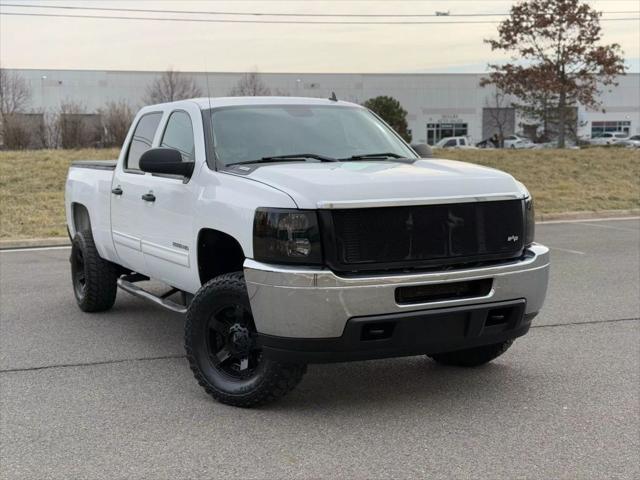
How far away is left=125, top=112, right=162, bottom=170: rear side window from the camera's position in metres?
6.08

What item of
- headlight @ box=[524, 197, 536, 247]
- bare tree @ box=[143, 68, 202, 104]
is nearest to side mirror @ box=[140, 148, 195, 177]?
headlight @ box=[524, 197, 536, 247]

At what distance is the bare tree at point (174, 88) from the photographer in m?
54.9

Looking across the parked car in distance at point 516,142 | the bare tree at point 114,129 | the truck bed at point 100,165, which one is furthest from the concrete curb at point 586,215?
the parked car in distance at point 516,142

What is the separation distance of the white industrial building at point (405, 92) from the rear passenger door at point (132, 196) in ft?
191

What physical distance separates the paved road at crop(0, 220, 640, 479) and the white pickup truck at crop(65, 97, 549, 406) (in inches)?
13.9

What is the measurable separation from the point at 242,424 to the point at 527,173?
59.9ft

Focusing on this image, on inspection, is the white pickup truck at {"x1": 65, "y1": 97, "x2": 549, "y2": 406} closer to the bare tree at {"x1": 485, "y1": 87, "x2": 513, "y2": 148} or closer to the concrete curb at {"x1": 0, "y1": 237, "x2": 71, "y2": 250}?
the concrete curb at {"x1": 0, "y1": 237, "x2": 71, "y2": 250}

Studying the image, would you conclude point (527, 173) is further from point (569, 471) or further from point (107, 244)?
point (569, 471)

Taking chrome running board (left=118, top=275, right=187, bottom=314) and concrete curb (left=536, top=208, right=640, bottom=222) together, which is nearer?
chrome running board (left=118, top=275, right=187, bottom=314)

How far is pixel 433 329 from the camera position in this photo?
4.09 metres

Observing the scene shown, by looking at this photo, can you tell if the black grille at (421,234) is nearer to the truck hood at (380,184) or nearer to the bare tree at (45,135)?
the truck hood at (380,184)

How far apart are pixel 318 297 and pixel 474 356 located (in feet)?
5.82

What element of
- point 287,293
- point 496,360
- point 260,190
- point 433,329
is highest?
point 260,190

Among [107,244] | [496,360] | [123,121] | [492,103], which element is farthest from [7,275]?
[492,103]
